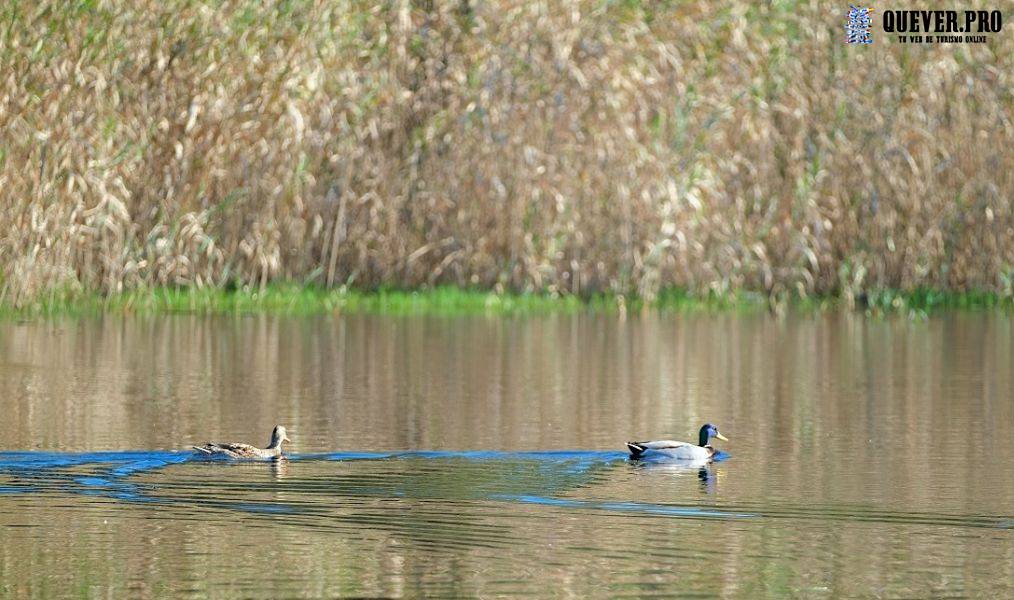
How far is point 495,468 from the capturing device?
12539 millimetres

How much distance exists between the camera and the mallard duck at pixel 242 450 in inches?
489

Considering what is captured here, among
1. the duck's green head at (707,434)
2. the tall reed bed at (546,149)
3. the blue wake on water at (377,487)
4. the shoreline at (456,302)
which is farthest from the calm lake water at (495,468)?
the tall reed bed at (546,149)

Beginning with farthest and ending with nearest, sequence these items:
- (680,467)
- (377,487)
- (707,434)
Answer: (707,434), (680,467), (377,487)

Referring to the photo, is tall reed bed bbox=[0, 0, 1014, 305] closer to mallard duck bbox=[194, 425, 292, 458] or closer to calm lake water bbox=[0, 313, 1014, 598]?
calm lake water bbox=[0, 313, 1014, 598]

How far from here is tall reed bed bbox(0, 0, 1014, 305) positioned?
2350 cm

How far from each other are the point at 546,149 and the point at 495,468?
13127 mm

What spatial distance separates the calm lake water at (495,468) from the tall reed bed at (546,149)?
2535mm

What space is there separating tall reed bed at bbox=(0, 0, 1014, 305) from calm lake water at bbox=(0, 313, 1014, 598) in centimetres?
254

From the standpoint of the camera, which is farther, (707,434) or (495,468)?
(707,434)

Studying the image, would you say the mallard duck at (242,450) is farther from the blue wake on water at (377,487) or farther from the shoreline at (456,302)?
the shoreline at (456,302)

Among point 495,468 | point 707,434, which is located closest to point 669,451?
point 707,434

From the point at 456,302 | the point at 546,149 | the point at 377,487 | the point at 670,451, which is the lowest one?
the point at 377,487

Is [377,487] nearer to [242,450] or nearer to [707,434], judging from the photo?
[242,450]

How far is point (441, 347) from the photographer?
835 inches
